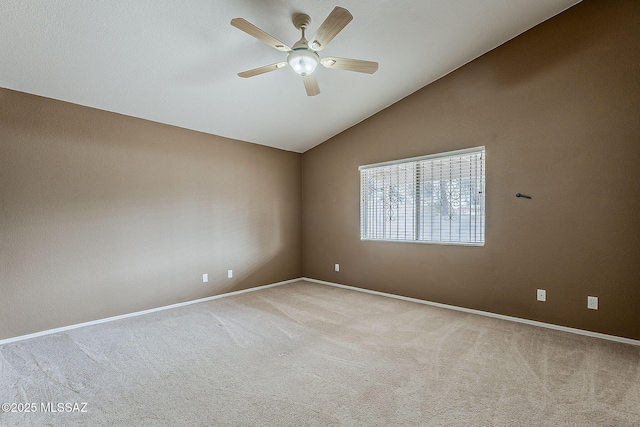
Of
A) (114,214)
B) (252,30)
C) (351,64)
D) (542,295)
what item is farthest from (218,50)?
(542,295)

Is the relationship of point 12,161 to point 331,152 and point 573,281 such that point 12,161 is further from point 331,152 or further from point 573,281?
point 573,281

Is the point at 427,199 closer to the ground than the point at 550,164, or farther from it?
closer to the ground

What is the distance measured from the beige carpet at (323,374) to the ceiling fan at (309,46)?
2.43 meters

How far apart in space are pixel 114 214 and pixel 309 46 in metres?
2.96

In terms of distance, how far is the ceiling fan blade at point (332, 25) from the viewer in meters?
1.96

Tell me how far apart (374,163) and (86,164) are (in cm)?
366

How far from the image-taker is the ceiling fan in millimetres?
2049

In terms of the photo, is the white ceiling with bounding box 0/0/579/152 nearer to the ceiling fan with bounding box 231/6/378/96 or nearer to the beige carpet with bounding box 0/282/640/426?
the ceiling fan with bounding box 231/6/378/96

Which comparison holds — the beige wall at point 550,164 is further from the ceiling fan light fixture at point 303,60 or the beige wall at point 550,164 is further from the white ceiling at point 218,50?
the ceiling fan light fixture at point 303,60

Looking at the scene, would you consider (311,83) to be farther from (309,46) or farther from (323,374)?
(323,374)

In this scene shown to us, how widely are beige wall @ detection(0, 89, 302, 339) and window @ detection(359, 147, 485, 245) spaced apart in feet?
5.98

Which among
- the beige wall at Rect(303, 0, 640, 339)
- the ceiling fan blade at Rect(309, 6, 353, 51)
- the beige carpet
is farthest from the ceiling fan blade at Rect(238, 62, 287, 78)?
the beige carpet

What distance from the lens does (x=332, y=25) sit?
208cm

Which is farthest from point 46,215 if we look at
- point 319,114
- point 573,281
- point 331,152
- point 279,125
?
point 573,281
